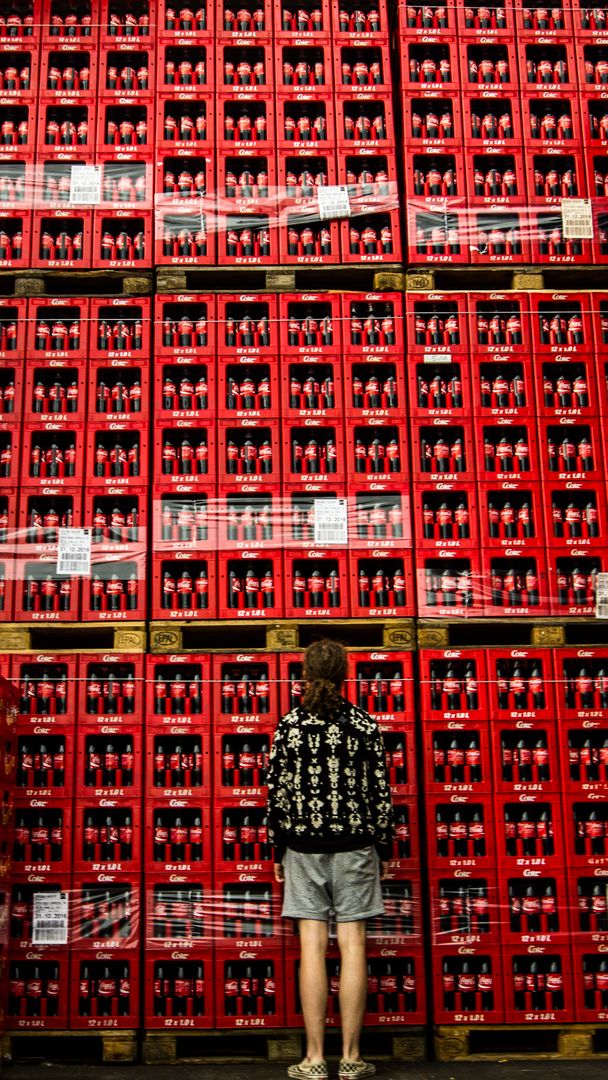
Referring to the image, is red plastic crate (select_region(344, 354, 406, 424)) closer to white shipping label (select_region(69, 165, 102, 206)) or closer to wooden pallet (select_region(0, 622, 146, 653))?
wooden pallet (select_region(0, 622, 146, 653))

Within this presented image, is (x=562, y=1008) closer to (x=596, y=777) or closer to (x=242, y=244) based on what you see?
(x=596, y=777)

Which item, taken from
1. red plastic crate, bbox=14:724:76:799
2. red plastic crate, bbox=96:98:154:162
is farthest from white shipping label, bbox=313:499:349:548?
red plastic crate, bbox=96:98:154:162

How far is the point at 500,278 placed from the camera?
29.6 ft

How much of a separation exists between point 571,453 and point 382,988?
3.82m

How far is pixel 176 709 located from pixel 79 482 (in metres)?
1.73

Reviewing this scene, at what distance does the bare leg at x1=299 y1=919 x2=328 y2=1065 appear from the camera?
6445 mm

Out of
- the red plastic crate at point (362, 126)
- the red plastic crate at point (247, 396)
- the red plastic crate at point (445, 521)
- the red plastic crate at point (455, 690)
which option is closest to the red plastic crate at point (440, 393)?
the red plastic crate at point (445, 521)

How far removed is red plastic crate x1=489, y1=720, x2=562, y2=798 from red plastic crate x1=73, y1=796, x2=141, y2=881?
7.73ft

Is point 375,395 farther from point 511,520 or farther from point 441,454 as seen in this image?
point 511,520

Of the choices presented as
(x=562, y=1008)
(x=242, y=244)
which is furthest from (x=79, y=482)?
(x=562, y=1008)

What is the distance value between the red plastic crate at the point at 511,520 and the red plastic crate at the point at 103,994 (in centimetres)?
361

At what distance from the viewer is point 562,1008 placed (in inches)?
296

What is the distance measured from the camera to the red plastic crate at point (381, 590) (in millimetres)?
8164

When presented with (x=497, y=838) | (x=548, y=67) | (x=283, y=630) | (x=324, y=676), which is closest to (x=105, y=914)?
(x=283, y=630)
